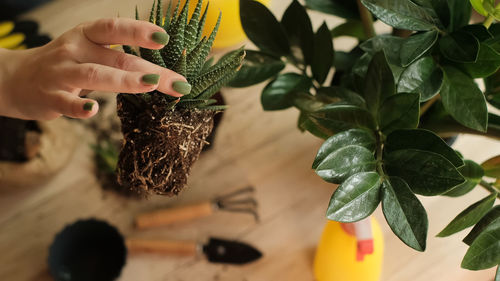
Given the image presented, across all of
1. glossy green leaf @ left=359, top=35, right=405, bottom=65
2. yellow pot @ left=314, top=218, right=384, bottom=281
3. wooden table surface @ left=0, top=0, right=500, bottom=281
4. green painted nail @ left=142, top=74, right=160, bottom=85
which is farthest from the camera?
wooden table surface @ left=0, top=0, right=500, bottom=281

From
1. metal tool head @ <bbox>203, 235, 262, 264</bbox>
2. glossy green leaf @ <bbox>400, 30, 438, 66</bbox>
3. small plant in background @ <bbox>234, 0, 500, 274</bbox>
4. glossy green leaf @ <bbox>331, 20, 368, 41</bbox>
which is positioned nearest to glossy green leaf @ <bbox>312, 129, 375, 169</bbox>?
small plant in background @ <bbox>234, 0, 500, 274</bbox>

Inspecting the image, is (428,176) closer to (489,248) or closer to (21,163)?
(489,248)

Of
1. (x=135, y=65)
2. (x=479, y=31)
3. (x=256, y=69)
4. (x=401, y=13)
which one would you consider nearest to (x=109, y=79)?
(x=135, y=65)

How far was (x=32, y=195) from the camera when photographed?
1012mm

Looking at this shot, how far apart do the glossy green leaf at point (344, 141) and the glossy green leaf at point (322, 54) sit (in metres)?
0.17

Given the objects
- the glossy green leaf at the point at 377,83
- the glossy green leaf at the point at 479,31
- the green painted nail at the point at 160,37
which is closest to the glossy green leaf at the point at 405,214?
the glossy green leaf at the point at 377,83

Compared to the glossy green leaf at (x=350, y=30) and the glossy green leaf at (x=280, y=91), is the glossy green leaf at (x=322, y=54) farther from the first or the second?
the glossy green leaf at (x=350, y=30)

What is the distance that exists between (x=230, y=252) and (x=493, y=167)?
0.54 meters

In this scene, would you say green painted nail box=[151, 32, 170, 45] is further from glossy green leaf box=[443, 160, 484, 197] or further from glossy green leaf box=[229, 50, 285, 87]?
glossy green leaf box=[443, 160, 484, 197]

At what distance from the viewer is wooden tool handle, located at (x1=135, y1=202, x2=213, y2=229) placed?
38.4 inches

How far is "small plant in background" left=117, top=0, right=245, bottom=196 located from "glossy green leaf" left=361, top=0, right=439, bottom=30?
7.3 inches

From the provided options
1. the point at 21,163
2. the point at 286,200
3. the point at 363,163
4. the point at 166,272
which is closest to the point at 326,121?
the point at 363,163

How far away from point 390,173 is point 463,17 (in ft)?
0.84

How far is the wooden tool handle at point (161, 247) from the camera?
3.12 feet
